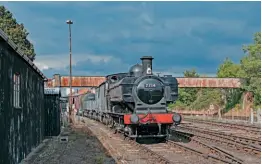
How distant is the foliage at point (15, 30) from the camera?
61.6 meters

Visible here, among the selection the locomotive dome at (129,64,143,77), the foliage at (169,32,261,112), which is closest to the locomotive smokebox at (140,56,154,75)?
the locomotive dome at (129,64,143,77)

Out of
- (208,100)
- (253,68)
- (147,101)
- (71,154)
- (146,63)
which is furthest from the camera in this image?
(208,100)

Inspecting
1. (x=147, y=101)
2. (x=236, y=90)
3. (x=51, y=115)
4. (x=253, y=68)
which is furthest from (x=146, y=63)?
(x=236, y=90)

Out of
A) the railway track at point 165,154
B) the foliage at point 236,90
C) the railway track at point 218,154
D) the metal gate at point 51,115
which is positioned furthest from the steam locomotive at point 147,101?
the foliage at point 236,90

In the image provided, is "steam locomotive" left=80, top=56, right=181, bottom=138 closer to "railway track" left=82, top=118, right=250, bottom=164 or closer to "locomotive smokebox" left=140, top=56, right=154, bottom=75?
"locomotive smokebox" left=140, top=56, right=154, bottom=75

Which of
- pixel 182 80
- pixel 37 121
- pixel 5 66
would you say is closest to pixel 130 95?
pixel 37 121

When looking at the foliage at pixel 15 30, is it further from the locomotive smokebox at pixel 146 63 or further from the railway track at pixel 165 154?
the railway track at pixel 165 154

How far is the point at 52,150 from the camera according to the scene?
648 inches

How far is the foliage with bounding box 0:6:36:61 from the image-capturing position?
2424 inches

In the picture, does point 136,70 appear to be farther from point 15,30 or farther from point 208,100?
point 208,100

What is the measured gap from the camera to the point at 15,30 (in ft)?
204

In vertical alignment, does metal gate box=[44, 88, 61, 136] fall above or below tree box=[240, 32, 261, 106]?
below

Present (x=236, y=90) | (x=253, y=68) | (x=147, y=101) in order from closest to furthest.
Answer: (x=147, y=101) < (x=253, y=68) < (x=236, y=90)

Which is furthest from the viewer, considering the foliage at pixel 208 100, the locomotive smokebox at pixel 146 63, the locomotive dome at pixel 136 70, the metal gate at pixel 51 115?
the foliage at pixel 208 100
